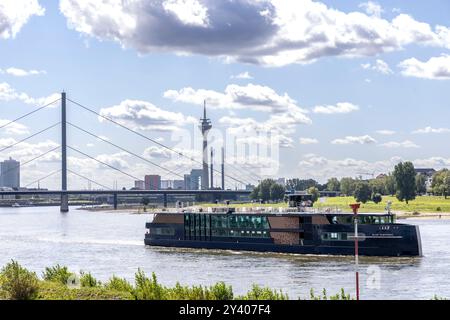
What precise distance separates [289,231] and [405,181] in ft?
290

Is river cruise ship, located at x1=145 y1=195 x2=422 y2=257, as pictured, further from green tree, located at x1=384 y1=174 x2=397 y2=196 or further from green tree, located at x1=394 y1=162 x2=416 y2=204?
green tree, located at x1=384 y1=174 x2=397 y2=196

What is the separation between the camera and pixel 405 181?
141 m

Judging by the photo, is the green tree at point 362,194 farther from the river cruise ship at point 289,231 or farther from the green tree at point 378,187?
the river cruise ship at point 289,231

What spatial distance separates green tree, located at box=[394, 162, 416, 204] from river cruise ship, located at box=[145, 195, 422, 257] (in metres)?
82.5

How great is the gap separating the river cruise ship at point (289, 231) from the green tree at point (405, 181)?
82.5 meters

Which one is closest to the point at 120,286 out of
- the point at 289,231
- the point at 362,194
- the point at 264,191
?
the point at 289,231

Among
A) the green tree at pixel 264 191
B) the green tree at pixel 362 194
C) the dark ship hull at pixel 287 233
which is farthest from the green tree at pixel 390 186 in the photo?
the dark ship hull at pixel 287 233

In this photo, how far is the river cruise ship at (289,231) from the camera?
52.0 meters

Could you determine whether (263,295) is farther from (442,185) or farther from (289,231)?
(442,185)

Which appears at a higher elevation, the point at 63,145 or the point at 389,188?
the point at 63,145

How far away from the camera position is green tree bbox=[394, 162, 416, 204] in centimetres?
14050

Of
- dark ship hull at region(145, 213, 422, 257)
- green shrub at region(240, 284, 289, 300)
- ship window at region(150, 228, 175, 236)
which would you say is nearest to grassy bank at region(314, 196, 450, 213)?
ship window at region(150, 228, 175, 236)

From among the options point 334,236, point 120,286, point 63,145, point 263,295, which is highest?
point 63,145
